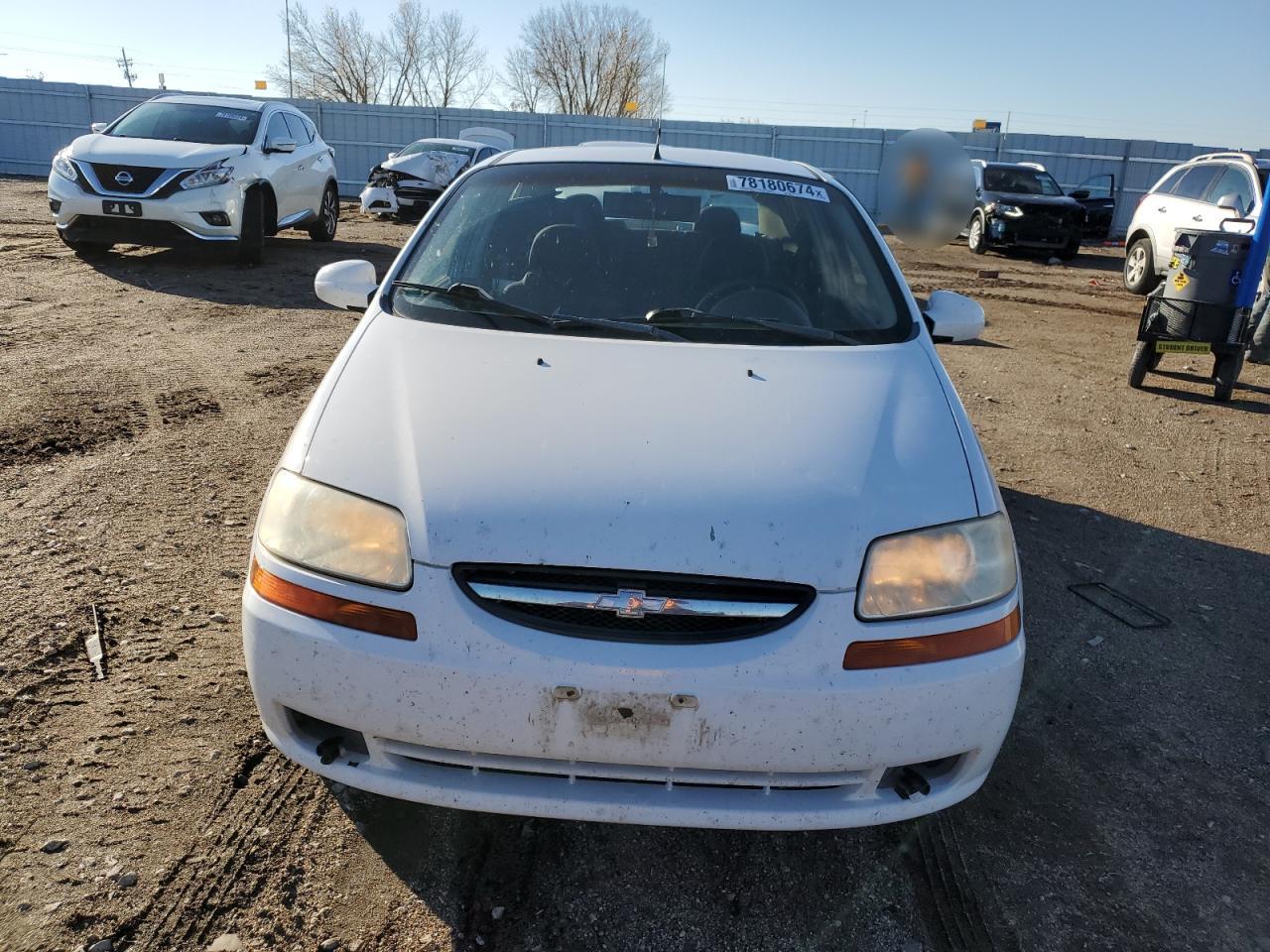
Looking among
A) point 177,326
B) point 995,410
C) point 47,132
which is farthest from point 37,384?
point 47,132

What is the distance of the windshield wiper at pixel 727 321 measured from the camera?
272 centimetres

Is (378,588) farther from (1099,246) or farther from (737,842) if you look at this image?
(1099,246)

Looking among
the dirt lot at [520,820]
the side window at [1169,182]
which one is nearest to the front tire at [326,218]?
the dirt lot at [520,820]

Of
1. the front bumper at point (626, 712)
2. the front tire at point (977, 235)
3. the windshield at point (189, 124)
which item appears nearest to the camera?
the front bumper at point (626, 712)

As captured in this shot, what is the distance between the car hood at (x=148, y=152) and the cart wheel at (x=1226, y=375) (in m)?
9.20

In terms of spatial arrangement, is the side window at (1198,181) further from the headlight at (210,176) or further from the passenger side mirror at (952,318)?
the headlight at (210,176)

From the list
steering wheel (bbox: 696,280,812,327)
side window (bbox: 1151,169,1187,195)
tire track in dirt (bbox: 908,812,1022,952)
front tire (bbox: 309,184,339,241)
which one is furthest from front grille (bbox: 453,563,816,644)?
side window (bbox: 1151,169,1187,195)

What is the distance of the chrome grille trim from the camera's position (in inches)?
72.4

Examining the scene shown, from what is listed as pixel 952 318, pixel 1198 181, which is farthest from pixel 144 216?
pixel 1198 181

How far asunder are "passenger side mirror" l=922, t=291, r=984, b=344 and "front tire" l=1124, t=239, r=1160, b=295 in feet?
32.6

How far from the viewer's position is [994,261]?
16.2 m

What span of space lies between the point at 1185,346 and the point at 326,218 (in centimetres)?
1006

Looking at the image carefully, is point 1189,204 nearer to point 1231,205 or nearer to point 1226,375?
point 1231,205

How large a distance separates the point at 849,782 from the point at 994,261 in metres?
16.0
